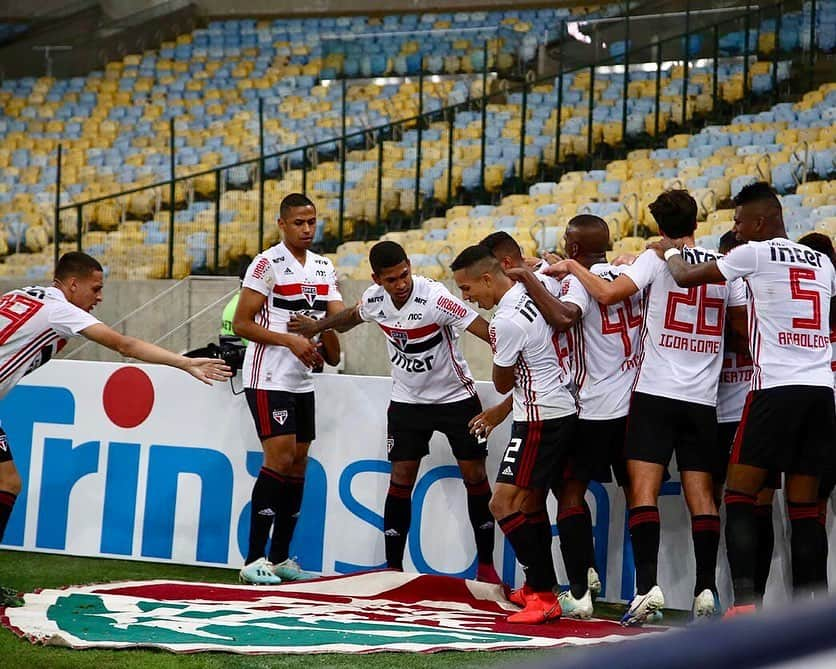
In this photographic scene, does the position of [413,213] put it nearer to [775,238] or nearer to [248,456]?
[248,456]

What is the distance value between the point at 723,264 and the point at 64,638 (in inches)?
112

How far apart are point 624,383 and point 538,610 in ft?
3.61

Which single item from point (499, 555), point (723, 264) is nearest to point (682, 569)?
point (499, 555)

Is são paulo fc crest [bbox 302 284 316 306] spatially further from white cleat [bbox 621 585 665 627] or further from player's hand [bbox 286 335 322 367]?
white cleat [bbox 621 585 665 627]

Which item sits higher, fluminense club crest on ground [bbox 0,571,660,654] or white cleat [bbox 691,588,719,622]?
white cleat [bbox 691,588,719,622]

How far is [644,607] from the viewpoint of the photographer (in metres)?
4.81

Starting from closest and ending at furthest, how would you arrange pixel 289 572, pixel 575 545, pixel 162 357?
pixel 162 357 → pixel 575 545 → pixel 289 572

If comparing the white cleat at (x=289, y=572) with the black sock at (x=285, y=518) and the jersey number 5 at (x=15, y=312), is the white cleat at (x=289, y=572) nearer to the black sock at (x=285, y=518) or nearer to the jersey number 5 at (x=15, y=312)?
the black sock at (x=285, y=518)

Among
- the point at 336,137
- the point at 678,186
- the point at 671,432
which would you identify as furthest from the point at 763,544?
the point at 336,137

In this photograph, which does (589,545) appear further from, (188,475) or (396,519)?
(188,475)

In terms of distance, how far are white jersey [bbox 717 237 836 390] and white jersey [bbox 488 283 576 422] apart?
82 cm

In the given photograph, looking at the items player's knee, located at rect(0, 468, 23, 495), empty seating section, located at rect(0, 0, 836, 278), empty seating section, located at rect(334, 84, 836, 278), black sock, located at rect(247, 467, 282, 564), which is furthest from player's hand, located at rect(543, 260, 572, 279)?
empty seating section, located at rect(0, 0, 836, 278)

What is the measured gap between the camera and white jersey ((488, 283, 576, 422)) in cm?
509

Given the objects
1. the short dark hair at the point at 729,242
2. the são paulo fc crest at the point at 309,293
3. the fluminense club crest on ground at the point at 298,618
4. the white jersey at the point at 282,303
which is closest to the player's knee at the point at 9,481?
the fluminense club crest on ground at the point at 298,618
